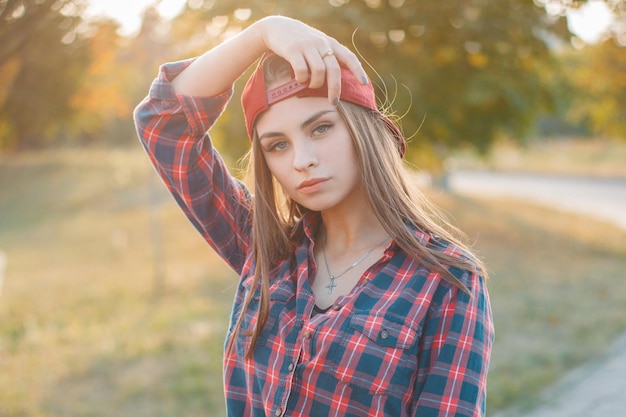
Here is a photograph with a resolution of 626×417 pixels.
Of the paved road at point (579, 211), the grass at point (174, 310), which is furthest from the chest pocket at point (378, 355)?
the paved road at point (579, 211)

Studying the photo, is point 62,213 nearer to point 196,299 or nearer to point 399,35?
point 196,299

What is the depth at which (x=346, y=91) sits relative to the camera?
1.67 metres

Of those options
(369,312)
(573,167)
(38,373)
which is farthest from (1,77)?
(573,167)

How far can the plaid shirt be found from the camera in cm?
149

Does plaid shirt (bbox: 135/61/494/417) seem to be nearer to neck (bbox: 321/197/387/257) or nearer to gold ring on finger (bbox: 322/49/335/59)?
neck (bbox: 321/197/387/257)

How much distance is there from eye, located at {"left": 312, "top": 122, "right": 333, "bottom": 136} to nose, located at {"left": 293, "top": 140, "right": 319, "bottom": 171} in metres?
0.04

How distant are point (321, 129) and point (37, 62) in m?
7.89

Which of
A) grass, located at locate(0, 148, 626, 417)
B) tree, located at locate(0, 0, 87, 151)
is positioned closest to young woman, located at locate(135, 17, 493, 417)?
grass, located at locate(0, 148, 626, 417)

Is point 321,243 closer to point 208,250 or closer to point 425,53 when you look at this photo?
point 425,53

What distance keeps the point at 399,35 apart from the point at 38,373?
5401 mm

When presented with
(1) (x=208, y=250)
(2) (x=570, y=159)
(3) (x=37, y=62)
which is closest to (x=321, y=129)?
(3) (x=37, y=62)

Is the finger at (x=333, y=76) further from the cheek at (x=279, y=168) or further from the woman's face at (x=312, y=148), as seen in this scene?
the cheek at (x=279, y=168)

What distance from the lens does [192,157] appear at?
1927 millimetres

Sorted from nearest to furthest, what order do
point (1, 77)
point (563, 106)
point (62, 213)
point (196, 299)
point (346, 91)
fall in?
point (346, 91), point (1, 77), point (196, 299), point (563, 106), point (62, 213)
